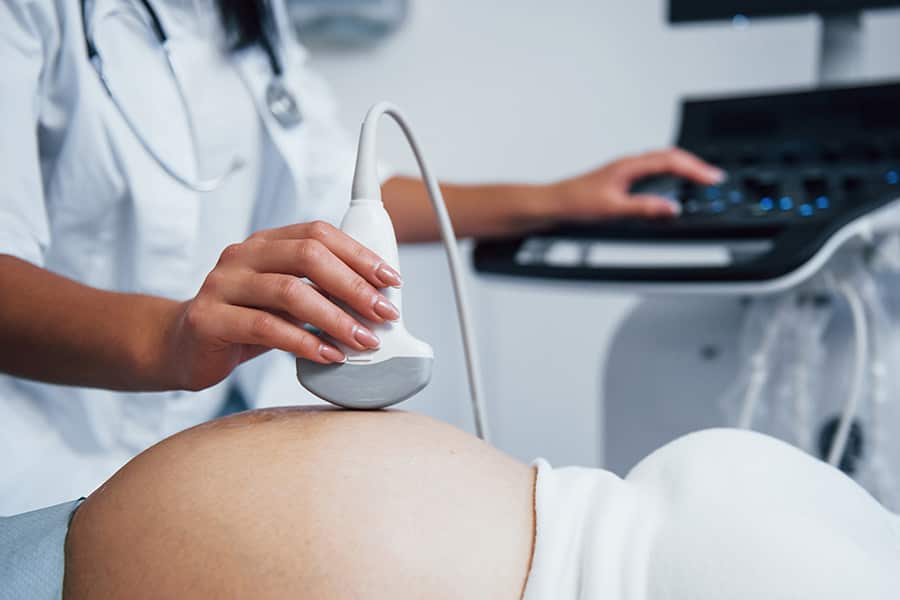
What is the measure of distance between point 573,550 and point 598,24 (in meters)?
1.48

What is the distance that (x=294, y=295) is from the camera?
1.50 ft

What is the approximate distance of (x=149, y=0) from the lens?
0.79 metres

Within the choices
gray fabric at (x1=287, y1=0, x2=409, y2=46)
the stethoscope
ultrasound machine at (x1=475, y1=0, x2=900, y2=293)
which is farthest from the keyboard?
gray fabric at (x1=287, y1=0, x2=409, y2=46)

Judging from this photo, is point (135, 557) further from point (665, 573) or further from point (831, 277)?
point (831, 277)

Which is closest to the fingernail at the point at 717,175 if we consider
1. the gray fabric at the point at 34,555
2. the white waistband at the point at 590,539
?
the white waistband at the point at 590,539

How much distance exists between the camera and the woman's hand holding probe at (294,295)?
1.51 ft

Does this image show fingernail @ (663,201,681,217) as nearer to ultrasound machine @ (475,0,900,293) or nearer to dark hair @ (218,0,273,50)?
ultrasound machine @ (475,0,900,293)

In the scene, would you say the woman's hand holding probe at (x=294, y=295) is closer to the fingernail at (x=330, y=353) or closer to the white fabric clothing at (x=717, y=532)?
the fingernail at (x=330, y=353)

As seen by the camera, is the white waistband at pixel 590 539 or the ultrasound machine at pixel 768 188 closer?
the white waistband at pixel 590 539

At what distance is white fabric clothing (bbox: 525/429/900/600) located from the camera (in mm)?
416

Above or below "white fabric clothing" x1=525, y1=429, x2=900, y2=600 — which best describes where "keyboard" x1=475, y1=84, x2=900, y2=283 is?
above

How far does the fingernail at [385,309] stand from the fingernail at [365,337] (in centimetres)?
1

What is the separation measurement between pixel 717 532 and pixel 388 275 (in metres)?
0.22

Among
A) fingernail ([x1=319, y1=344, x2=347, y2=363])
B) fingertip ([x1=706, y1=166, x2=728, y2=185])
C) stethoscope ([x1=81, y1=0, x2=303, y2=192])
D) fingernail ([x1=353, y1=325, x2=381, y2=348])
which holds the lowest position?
fingertip ([x1=706, y1=166, x2=728, y2=185])
